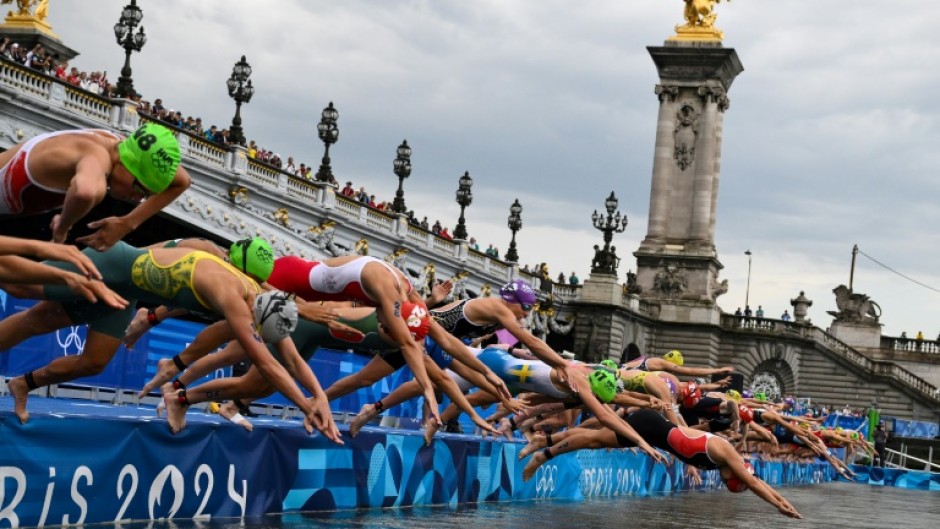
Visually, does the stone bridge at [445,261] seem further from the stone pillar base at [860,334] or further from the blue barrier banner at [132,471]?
the blue barrier banner at [132,471]

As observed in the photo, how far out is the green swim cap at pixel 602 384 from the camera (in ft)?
55.2

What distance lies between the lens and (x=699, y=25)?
83938 mm

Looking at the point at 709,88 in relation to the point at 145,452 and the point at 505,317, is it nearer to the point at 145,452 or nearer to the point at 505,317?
the point at 505,317

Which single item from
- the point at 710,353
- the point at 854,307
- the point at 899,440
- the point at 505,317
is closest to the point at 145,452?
the point at 505,317

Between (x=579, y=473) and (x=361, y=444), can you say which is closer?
(x=361, y=444)

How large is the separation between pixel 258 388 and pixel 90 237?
107 inches

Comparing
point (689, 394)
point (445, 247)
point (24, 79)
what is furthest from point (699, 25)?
point (689, 394)

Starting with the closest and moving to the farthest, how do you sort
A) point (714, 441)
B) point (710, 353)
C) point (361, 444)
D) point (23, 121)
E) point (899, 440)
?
point (361, 444), point (714, 441), point (23, 121), point (899, 440), point (710, 353)

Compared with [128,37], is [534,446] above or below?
below

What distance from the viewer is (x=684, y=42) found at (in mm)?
83000

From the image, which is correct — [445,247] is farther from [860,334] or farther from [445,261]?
[860,334]

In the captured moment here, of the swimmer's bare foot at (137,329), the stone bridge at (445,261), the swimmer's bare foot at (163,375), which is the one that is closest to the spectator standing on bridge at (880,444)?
the stone bridge at (445,261)

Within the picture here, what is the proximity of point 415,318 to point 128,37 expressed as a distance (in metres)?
25.8

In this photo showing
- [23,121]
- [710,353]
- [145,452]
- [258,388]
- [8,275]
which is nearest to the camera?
[8,275]
